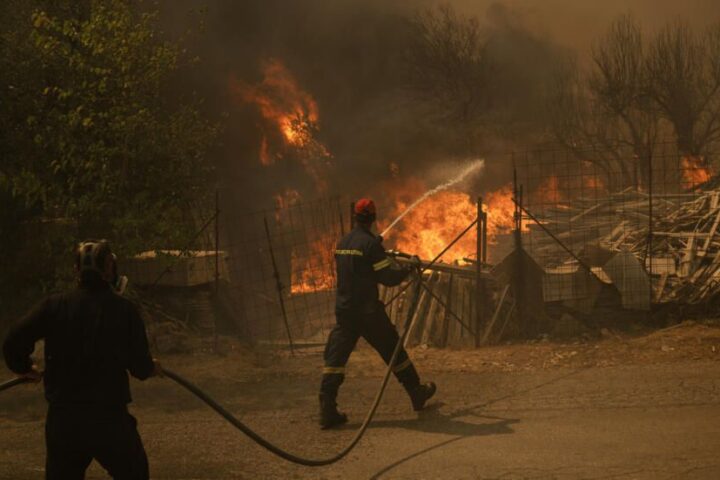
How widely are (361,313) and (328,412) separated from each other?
2.82 ft

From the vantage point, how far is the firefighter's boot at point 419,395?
6.93 m

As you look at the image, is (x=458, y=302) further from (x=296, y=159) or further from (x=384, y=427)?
(x=296, y=159)

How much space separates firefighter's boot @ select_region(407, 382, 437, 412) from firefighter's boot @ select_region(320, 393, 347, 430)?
0.68 m

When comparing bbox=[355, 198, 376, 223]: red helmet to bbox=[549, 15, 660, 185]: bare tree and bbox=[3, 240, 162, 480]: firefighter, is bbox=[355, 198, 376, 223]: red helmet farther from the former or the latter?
bbox=[549, 15, 660, 185]: bare tree

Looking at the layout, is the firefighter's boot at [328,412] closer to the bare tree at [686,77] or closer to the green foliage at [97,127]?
the green foliage at [97,127]

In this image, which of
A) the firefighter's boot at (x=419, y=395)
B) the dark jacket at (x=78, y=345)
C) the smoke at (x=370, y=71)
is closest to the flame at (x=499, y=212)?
the smoke at (x=370, y=71)

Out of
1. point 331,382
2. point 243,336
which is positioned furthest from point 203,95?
point 331,382

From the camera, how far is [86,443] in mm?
3805

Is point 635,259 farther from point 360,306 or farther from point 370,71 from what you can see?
point 370,71

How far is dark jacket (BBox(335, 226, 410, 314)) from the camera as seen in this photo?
22.3ft

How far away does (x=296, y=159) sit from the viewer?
2134 centimetres

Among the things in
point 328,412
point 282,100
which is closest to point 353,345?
point 328,412

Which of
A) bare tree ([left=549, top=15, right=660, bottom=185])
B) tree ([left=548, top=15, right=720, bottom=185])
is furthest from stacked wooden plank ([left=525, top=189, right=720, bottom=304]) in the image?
bare tree ([left=549, top=15, right=660, bottom=185])

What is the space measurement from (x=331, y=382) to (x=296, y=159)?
15.1 meters
